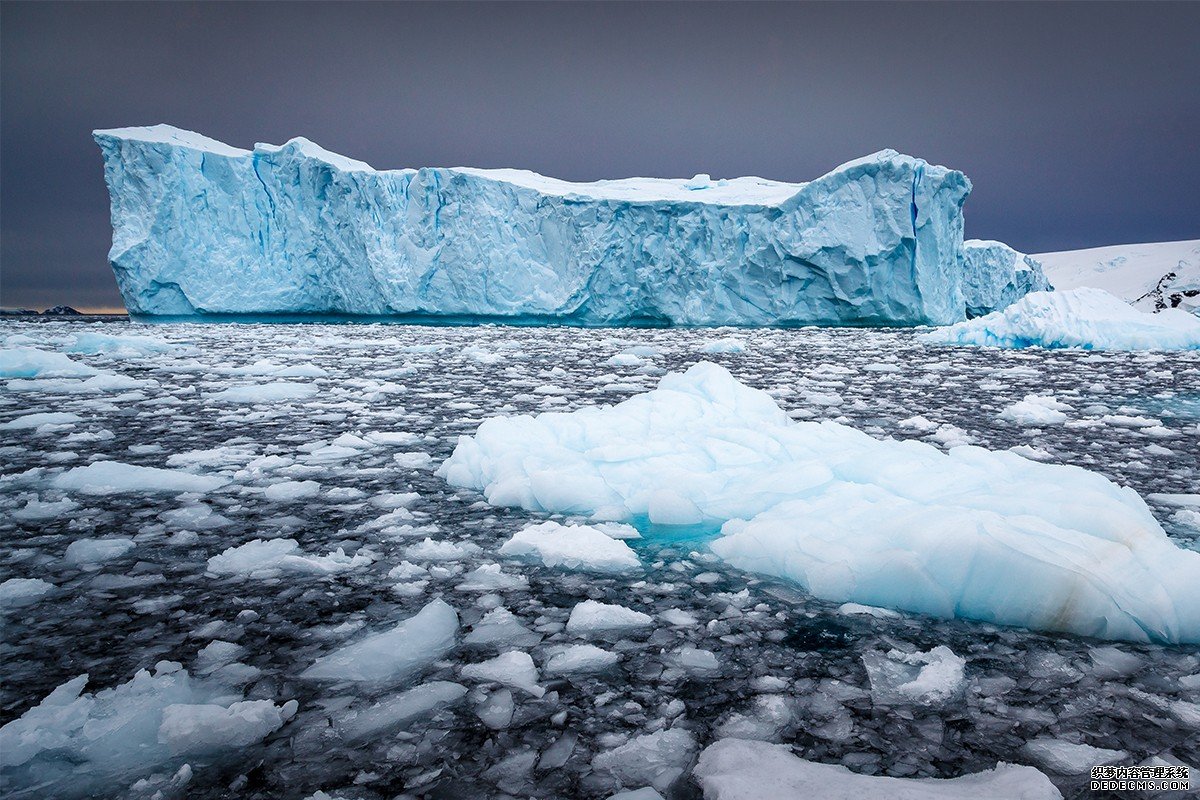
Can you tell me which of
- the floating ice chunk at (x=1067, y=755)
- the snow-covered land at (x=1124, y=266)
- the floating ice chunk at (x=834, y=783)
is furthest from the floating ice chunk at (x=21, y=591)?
the snow-covered land at (x=1124, y=266)

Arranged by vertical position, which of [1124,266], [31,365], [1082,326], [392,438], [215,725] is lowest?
[31,365]

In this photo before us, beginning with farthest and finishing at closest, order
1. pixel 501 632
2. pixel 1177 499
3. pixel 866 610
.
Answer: pixel 1177 499
pixel 866 610
pixel 501 632

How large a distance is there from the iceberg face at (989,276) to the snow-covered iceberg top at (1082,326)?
1770 cm

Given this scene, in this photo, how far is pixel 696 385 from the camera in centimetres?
383

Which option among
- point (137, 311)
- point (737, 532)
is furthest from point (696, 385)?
point (137, 311)

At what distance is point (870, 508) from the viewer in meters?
2.02

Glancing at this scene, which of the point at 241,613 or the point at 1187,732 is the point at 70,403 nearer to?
the point at 241,613

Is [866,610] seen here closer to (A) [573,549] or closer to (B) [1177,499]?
(A) [573,549]

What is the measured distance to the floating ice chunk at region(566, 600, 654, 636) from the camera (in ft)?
5.13

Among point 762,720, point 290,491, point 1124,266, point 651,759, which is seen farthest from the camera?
point 1124,266

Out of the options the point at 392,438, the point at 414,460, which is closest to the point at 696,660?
the point at 414,460

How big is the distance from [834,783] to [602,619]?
68cm

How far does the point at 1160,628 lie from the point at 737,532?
104 cm

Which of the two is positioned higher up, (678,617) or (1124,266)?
(1124,266)
